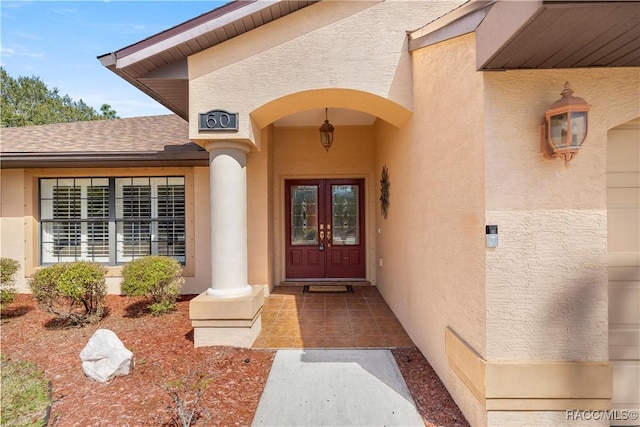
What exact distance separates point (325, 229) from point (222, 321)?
384 cm

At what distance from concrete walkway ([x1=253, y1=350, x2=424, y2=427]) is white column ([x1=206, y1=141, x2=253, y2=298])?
3.78 ft

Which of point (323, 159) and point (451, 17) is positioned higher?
point (451, 17)

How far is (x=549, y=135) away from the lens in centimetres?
214

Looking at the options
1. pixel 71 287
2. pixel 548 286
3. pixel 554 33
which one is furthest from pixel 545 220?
pixel 71 287

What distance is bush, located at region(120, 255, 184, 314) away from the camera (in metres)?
4.88

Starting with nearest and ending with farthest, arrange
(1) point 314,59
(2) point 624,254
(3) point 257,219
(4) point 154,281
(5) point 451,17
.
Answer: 1. (2) point 624,254
2. (5) point 451,17
3. (1) point 314,59
4. (4) point 154,281
5. (3) point 257,219

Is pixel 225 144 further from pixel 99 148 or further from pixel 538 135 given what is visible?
pixel 99 148

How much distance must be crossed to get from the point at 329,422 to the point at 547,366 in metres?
1.85

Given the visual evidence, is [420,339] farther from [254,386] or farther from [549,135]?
[549,135]

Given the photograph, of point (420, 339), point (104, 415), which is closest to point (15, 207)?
point (104, 415)

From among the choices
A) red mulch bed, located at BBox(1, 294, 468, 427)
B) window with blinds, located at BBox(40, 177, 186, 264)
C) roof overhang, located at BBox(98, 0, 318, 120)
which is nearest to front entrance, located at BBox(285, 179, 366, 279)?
window with blinds, located at BBox(40, 177, 186, 264)

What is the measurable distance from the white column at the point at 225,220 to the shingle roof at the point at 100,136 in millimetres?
3082

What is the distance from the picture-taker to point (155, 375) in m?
3.11

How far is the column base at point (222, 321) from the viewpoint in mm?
3617
